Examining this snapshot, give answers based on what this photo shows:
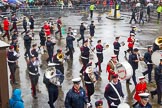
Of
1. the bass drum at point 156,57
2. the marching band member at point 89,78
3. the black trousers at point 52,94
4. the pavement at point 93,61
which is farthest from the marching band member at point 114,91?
the bass drum at point 156,57

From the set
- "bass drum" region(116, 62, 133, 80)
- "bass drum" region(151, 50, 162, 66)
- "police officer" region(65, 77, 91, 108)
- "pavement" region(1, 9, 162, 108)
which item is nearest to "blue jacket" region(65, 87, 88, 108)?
"police officer" region(65, 77, 91, 108)

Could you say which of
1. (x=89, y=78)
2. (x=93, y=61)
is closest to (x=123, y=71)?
(x=89, y=78)

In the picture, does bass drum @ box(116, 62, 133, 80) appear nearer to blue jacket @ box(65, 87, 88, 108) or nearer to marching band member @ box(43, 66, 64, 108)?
marching band member @ box(43, 66, 64, 108)

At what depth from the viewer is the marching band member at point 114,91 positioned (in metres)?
10.3

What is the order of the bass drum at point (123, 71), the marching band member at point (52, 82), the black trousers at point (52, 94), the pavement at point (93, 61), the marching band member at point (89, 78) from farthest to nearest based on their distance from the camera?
Result: 1. the pavement at point (93, 61)
2. the bass drum at point (123, 71)
3. the marching band member at point (89, 78)
4. the black trousers at point (52, 94)
5. the marching band member at point (52, 82)

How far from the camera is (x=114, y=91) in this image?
10.3 m

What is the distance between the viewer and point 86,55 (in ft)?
54.6

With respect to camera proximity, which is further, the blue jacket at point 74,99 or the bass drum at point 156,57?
the bass drum at point 156,57

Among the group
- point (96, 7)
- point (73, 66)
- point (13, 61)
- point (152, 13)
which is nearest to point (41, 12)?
point (96, 7)

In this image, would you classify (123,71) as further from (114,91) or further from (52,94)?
(52,94)

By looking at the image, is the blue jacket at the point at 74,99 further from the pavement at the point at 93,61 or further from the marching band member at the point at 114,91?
the pavement at the point at 93,61

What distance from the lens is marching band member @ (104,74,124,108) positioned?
1027 centimetres

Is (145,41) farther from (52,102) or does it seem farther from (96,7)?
(96,7)

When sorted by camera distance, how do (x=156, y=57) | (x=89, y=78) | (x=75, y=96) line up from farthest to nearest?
(x=156, y=57)
(x=89, y=78)
(x=75, y=96)
